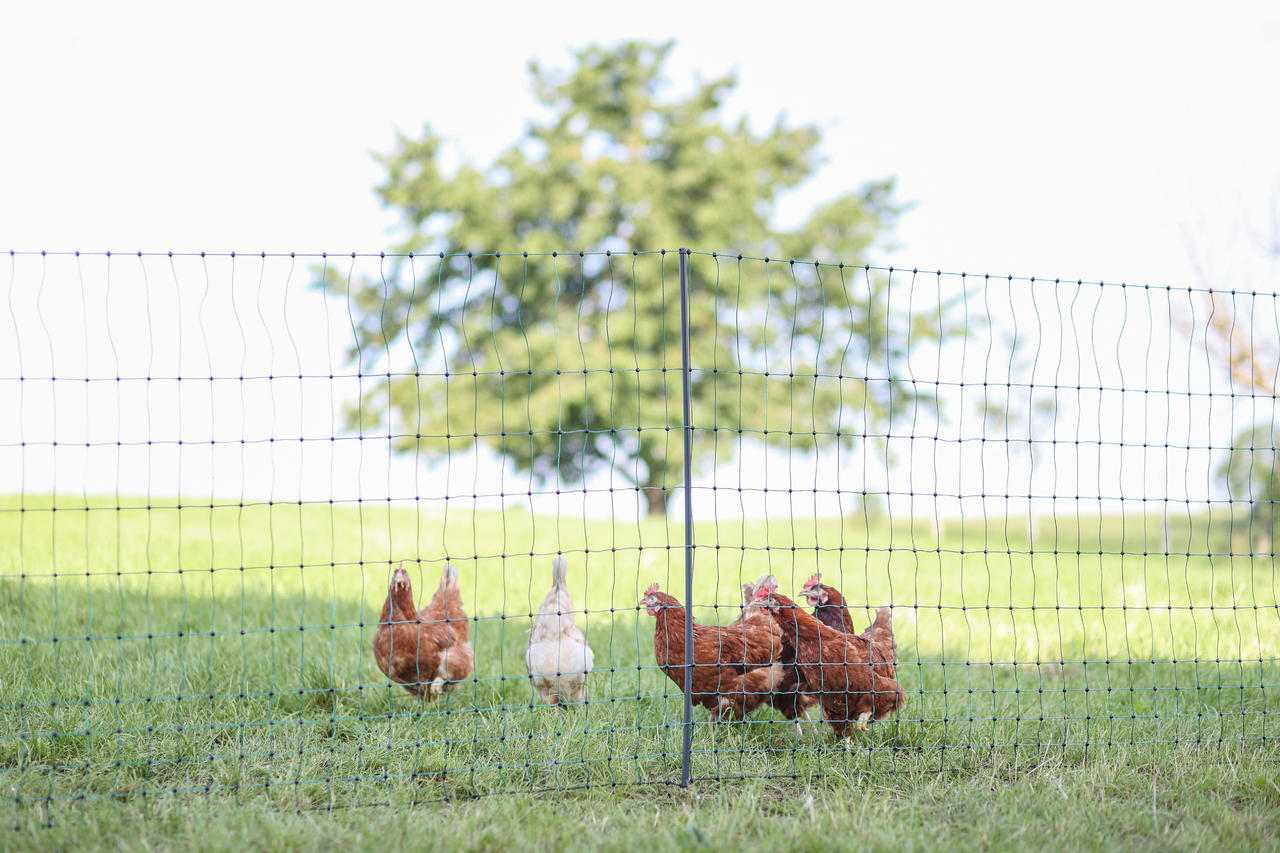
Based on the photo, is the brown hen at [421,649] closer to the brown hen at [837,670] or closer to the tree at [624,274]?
the brown hen at [837,670]

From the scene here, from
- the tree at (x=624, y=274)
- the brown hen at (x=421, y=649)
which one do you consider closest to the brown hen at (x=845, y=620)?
the brown hen at (x=421, y=649)

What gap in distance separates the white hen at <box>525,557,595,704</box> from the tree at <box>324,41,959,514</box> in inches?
412

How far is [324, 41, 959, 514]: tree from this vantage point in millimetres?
15914

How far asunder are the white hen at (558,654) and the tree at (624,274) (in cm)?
1047

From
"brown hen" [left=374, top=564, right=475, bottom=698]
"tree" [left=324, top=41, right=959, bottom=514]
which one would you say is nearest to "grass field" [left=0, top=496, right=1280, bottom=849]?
"brown hen" [left=374, top=564, right=475, bottom=698]

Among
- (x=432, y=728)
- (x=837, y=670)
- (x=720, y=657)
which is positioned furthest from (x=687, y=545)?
(x=432, y=728)

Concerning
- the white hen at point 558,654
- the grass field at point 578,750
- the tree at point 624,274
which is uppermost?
the tree at point 624,274

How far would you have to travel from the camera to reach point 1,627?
19.1 feet

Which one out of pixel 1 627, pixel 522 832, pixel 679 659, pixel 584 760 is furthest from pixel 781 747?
pixel 1 627

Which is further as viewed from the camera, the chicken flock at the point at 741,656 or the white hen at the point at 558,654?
the white hen at the point at 558,654

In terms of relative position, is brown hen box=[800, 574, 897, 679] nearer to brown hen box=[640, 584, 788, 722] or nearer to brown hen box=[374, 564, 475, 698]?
brown hen box=[640, 584, 788, 722]

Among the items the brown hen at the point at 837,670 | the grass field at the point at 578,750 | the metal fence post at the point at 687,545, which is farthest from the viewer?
the brown hen at the point at 837,670

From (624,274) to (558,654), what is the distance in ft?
41.4

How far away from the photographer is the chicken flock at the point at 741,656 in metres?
4.09
